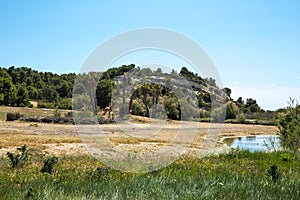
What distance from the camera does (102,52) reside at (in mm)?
7523

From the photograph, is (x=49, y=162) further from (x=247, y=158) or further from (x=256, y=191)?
(x=247, y=158)

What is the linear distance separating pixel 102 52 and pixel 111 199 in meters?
3.91

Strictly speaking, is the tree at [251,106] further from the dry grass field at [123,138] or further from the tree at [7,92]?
the dry grass field at [123,138]

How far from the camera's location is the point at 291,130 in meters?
14.5

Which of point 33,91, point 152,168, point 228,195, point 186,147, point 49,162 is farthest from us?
point 33,91

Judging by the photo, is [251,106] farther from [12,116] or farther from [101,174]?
[101,174]

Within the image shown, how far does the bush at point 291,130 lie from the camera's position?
44.9 feet

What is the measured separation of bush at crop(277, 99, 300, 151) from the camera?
13.7 meters

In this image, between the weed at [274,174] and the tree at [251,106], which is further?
the tree at [251,106]

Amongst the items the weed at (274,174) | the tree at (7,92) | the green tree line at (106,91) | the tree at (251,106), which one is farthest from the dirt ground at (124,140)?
the tree at (251,106)

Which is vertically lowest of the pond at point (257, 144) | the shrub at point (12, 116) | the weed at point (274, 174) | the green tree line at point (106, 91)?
the pond at point (257, 144)

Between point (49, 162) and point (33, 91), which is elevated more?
point (33, 91)

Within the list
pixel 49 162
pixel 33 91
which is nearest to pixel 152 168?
pixel 49 162

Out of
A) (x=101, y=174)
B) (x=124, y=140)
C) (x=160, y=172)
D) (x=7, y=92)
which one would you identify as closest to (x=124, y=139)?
(x=124, y=140)
